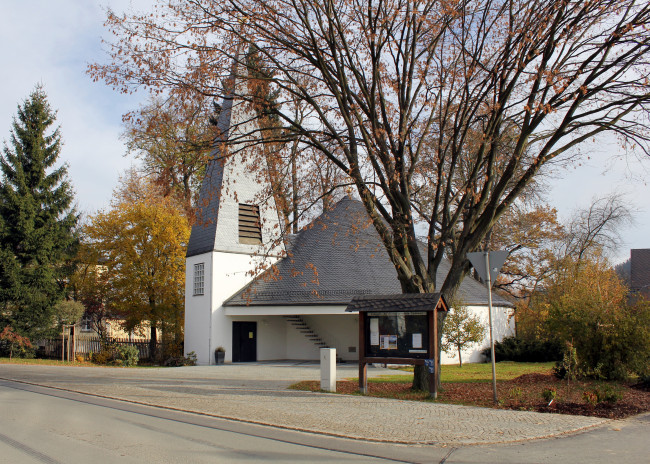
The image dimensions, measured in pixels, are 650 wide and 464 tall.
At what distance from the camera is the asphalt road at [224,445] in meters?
7.19

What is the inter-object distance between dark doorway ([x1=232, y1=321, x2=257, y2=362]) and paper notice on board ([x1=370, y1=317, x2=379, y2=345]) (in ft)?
48.3

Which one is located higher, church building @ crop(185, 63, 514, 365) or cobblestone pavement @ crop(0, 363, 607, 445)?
church building @ crop(185, 63, 514, 365)

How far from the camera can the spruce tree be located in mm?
29469

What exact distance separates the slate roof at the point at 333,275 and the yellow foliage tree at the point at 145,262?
6.89 meters

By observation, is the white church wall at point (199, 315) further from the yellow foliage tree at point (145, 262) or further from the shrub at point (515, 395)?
the shrub at point (515, 395)

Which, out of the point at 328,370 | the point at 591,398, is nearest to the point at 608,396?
the point at 591,398

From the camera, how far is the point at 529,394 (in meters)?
12.6

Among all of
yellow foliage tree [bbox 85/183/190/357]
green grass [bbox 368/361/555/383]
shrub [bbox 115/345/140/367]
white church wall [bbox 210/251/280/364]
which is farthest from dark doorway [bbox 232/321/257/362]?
green grass [bbox 368/361/555/383]

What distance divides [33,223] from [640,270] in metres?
51.5

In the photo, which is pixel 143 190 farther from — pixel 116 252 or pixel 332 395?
pixel 332 395

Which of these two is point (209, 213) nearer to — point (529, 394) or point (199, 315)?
point (199, 315)

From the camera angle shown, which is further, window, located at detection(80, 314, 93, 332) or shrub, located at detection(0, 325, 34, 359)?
window, located at detection(80, 314, 93, 332)

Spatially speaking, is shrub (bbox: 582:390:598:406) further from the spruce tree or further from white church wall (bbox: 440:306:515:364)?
the spruce tree

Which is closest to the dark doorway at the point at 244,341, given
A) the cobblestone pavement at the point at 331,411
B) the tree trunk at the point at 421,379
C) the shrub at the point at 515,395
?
the cobblestone pavement at the point at 331,411
